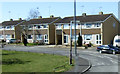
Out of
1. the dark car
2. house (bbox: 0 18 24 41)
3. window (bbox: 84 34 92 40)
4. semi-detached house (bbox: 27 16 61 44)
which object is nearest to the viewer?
the dark car

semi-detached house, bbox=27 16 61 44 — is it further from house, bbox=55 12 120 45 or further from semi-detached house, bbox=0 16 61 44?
house, bbox=55 12 120 45

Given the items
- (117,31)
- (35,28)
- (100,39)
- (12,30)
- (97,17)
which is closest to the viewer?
(100,39)

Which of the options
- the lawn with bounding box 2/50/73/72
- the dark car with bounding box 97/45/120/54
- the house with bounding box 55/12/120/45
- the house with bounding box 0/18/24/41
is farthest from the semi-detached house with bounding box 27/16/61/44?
the lawn with bounding box 2/50/73/72

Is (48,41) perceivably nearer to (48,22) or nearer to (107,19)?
(48,22)

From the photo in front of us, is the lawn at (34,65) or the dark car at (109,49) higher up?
the dark car at (109,49)

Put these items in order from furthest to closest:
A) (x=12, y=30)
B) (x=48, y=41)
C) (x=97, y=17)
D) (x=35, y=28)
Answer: (x=12, y=30)
(x=35, y=28)
(x=48, y=41)
(x=97, y=17)

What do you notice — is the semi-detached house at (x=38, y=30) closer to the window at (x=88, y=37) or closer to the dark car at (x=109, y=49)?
the window at (x=88, y=37)

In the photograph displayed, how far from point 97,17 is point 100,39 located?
6149 mm

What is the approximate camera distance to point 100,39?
39.5m

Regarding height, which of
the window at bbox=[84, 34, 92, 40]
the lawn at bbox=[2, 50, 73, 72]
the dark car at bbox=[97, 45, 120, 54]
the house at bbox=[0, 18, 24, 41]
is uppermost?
the house at bbox=[0, 18, 24, 41]

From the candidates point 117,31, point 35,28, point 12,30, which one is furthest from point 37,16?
point 117,31

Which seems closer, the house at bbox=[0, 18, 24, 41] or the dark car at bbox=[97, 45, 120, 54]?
the dark car at bbox=[97, 45, 120, 54]

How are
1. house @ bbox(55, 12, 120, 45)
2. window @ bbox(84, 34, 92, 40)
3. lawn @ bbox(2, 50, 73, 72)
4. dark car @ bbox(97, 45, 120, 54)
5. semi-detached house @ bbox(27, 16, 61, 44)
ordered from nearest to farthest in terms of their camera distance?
lawn @ bbox(2, 50, 73, 72) → dark car @ bbox(97, 45, 120, 54) → house @ bbox(55, 12, 120, 45) → window @ bbox(84, 34, 92, 40) → semi-detached house @ bbox(27, 16, 61, 44)

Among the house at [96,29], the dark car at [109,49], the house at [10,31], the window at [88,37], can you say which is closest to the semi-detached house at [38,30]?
the house at [10,31]
